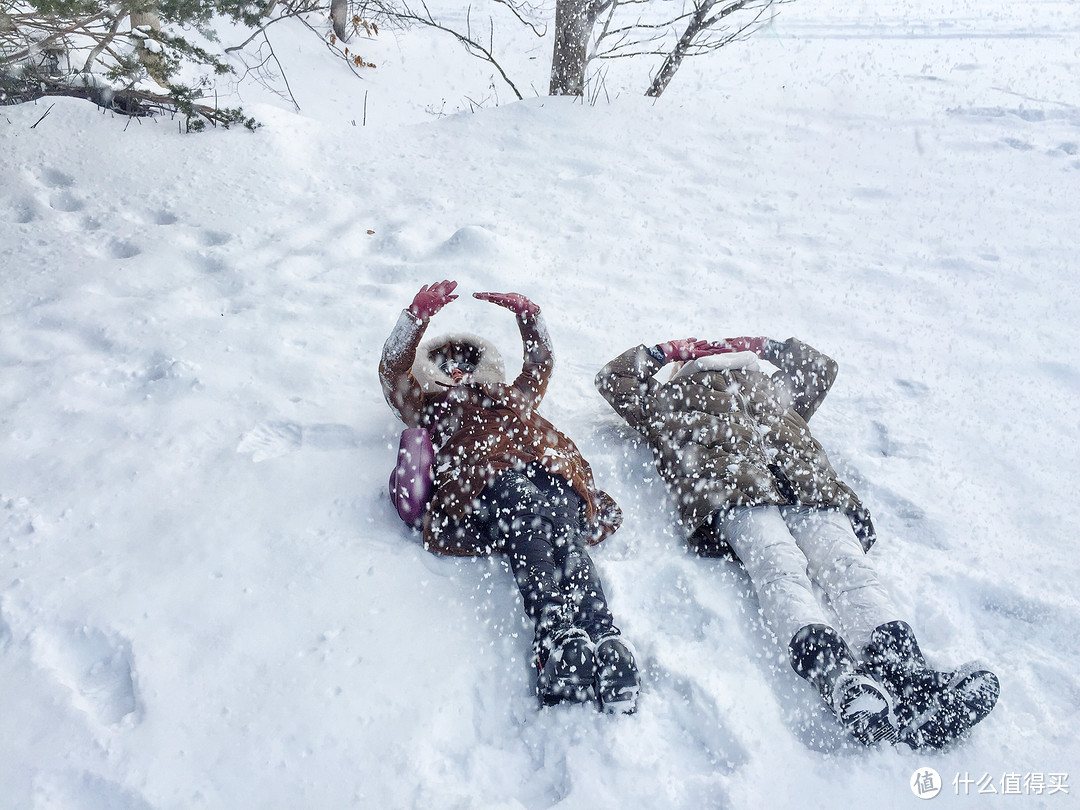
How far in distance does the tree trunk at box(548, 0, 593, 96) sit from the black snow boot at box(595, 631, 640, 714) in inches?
211

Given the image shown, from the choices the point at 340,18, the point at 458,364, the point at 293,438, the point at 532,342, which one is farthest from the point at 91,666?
the point at 340,18

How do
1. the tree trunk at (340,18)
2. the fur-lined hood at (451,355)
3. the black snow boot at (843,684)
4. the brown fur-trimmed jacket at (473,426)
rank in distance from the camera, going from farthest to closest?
the tree trunk at (340,18), the fur-lined hood at (451,355), the brown fur-trimmed jacket at (473,426), the black snow boot at (843,684)

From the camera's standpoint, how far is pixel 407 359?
2.67 metres

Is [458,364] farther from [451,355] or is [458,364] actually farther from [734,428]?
[734,428]

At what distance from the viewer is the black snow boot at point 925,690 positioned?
1868mm

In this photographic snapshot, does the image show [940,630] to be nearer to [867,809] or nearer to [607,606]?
[867,809]

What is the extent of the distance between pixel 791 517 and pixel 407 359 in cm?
155

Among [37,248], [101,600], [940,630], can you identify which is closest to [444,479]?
[101,600]

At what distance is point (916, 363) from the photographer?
3.55 m

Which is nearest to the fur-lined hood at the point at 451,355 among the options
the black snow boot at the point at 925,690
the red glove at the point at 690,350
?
the red glove at the point at 690,350

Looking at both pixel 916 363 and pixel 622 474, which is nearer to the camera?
pixel 622 474

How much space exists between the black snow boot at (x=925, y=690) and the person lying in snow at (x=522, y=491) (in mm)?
745

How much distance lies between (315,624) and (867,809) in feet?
5.36

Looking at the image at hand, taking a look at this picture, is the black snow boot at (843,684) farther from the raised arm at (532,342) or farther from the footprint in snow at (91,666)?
the footprint in snow at (91,666)
